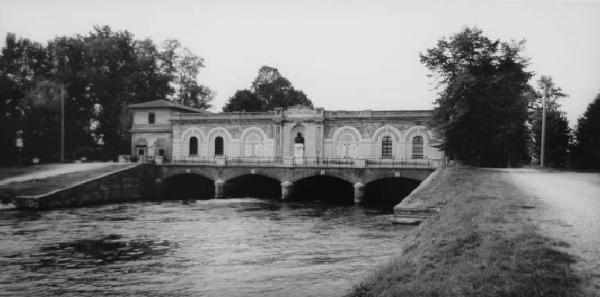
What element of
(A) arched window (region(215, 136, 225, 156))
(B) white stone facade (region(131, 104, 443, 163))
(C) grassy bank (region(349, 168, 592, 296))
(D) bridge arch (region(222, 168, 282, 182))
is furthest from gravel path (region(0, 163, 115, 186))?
(C) grassy bank (region(349, 168, 592, 296))

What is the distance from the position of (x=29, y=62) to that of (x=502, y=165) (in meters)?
50.6

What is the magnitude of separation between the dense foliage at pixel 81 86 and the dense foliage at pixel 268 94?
745cm

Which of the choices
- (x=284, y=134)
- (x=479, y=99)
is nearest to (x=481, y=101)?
(x=479, y=99)

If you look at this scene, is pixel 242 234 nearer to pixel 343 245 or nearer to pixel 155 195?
pixel 343 245

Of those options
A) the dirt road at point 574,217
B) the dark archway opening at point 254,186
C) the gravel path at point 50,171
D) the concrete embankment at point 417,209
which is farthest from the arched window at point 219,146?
the dirt road at point 574,217

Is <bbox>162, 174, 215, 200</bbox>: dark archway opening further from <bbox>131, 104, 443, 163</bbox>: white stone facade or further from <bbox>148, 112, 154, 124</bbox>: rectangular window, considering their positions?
<bbox>148, 112, 154, 124</bbox>: rectangular window

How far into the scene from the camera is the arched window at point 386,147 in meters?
46.2

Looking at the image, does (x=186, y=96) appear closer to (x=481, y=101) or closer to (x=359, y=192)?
(x=359, y=192)

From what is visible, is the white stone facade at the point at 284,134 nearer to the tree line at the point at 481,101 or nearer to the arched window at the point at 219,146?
the arched window at the point at 219,146

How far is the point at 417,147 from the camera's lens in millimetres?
45500

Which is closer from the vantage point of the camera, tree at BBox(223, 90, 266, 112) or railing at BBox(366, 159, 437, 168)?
railing at BBox(366, 159, 437, 168)

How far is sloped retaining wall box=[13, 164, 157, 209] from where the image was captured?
104 ft

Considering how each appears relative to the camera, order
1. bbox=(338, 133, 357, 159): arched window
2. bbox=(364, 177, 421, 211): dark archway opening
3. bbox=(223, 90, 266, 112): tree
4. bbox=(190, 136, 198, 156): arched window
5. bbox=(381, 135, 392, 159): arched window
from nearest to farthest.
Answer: bbox=(364, 177, 421, 211): dark archway opening < bbox=(381, 135, 392, 159): arched window < bbox=(338, 133, 357, 159): arched window < bbox=(190, 136, 198, 156): arched window < bbox=(223, 90, 266, 112): tree

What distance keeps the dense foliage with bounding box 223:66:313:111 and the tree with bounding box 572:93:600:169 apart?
37.6 meters
